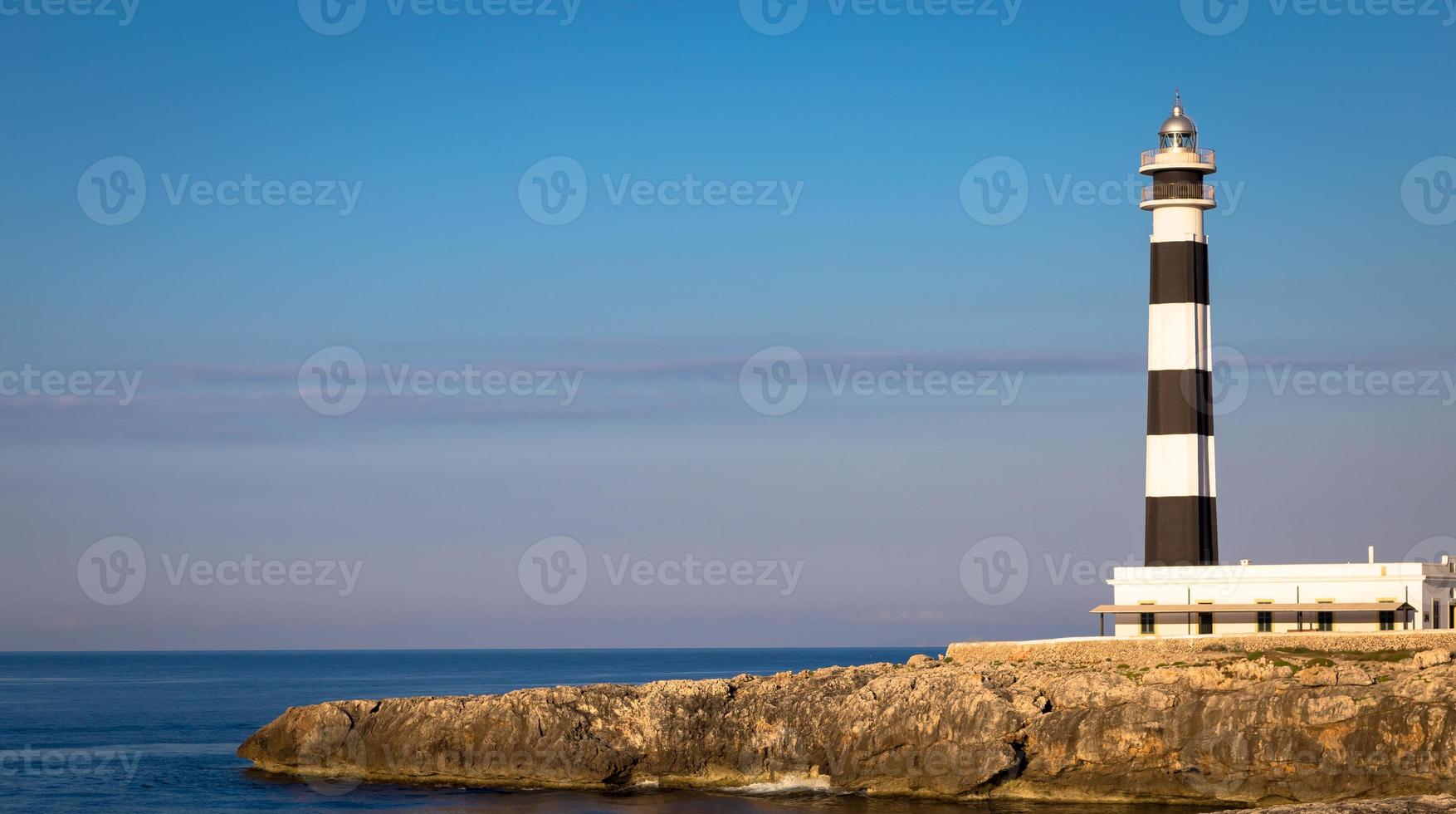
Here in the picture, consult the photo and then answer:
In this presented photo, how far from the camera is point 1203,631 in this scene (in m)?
54.2

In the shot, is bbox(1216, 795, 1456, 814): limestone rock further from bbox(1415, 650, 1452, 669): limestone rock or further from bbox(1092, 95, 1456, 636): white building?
bbox(1092, 95, 1456, 636): white building

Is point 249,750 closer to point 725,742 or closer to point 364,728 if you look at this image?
point 364,728

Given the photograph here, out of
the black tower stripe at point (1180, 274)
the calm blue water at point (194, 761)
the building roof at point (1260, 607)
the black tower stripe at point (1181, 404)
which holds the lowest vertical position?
the calm blue water at point (194, 761)

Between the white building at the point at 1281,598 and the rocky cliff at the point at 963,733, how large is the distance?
4.65 m

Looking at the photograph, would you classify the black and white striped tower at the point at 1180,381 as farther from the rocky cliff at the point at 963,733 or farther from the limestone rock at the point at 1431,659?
the limestone rock at the point at 1431,659

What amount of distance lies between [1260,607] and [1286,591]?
1.05m

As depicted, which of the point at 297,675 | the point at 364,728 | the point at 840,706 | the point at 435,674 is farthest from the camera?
the point at 297,675

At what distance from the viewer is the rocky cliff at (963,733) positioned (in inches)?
1626

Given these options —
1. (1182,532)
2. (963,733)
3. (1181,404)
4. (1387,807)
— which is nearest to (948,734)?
(963,733)

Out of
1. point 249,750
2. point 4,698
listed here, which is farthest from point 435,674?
point 249,750

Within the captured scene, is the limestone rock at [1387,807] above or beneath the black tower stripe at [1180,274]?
beneath

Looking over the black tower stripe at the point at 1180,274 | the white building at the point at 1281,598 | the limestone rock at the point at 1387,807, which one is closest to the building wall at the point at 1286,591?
the white building at the point at 1281,598

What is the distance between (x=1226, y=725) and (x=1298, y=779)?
2.25 m

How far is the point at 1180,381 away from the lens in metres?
54.8
